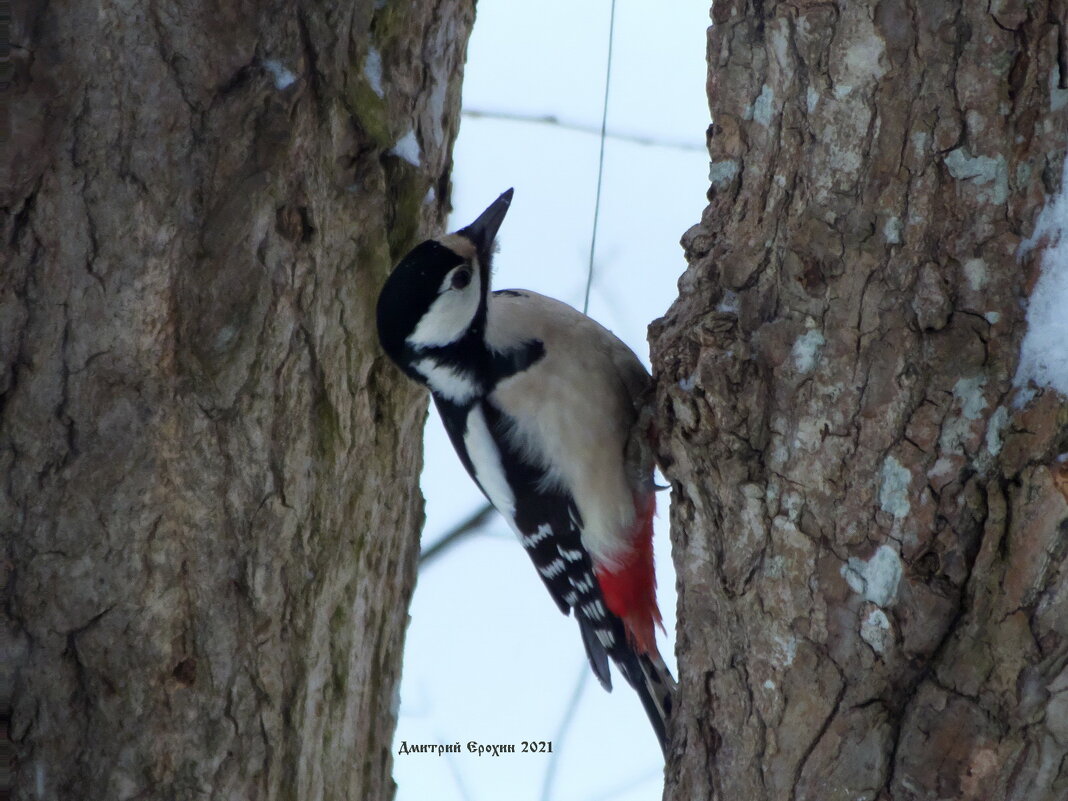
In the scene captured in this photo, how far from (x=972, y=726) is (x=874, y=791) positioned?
0.20 m

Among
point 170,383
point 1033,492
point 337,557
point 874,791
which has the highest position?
point 170,383

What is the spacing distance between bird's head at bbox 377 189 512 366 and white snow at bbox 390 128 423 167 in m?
0.20

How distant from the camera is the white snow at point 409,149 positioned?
2502 mm

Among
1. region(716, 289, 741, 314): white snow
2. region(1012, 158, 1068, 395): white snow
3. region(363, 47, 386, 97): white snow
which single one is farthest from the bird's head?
Answer: region(1012, 158, 1068, 395): white snow

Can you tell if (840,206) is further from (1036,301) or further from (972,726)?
(972,726)

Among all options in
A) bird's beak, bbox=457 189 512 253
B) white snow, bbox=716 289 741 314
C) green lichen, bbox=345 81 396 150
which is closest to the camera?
white snow, bbox=716 289 741 314

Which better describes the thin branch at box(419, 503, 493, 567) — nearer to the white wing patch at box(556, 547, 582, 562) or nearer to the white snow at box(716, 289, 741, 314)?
the white wing patch at box(556, 547, 582, 562)

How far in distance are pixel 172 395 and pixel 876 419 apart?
1369 millimetres

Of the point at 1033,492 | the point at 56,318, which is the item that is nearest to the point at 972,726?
the point at 1033,492

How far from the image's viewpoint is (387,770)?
104 inches

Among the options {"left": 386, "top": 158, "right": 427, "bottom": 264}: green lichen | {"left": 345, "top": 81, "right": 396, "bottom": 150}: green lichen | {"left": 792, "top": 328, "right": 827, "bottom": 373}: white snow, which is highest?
{"left": 345, "top": 81, "right": 396, "bottom": 150}: green lichen

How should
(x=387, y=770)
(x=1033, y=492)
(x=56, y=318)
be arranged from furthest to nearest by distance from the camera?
(x=387, y=770), (x=56, y=318), (x=1033, y=492)

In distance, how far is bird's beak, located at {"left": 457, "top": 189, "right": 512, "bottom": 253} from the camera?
2.78 meters

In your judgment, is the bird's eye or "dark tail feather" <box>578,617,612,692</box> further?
"dark tail feather" <box>578,617,612,692</box>
